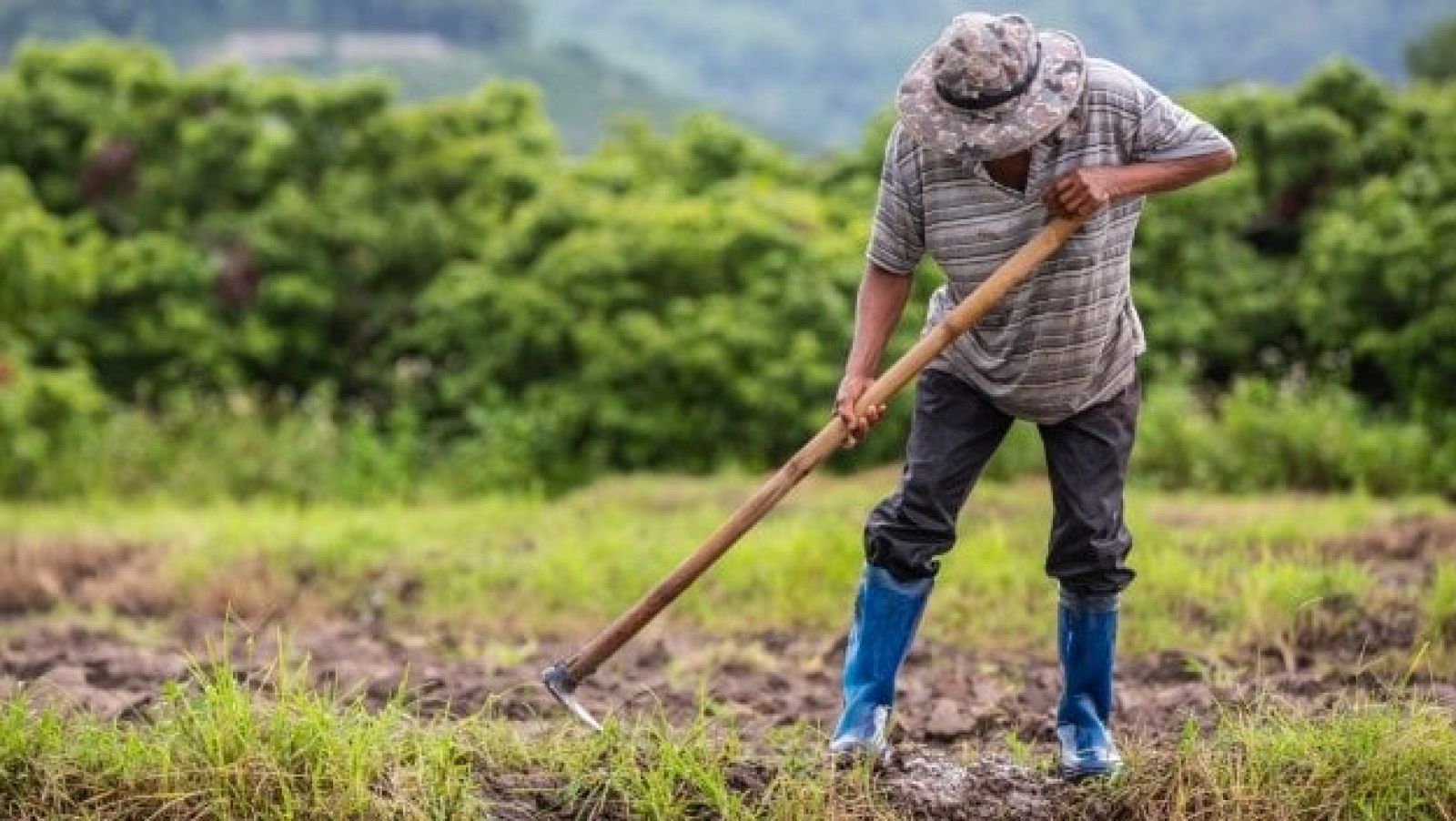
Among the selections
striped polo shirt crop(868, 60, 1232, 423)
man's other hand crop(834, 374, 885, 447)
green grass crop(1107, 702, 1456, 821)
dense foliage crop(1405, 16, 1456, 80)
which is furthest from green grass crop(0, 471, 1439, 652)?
dense foliage crop(1405, 16, 1456, 80)

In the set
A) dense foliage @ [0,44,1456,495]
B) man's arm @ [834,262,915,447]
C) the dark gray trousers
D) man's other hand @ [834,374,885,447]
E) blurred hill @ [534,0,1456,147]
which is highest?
man's arm @ [834,262,915,447]

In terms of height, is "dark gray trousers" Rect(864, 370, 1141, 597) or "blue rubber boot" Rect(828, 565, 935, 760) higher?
"dark gray trousers" Rect(864, 370, 1141, 597)

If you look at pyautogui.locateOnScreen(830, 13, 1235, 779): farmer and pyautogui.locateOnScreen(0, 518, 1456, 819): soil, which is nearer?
pyautogui.locateOnScreen(830, 13, 1235, 779): farmer

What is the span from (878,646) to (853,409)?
61 centimetres

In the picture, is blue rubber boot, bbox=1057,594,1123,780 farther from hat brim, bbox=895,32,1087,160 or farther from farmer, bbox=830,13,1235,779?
hat brim, bbox=895,32,1087,160

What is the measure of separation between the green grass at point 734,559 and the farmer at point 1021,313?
2.30 m

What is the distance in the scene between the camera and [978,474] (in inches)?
183

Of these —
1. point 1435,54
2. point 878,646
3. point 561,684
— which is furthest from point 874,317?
point 1435,54

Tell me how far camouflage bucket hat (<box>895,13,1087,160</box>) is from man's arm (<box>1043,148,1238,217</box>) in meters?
0.13

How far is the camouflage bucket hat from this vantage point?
4160 mm

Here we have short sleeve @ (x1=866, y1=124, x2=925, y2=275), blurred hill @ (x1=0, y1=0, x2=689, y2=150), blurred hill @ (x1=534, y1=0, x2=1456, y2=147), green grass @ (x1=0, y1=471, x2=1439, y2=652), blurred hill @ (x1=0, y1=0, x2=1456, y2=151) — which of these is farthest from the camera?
blurred hill @ (x1=534, y1=0, x2=1456, y2=147)

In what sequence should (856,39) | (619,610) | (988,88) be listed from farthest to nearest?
1. (856,39)
2. (619,610)
3. (988,88)

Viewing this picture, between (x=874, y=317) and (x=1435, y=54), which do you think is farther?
(x=1435, y=54)

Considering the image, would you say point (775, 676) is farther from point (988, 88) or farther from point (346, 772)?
point (988, 88)
